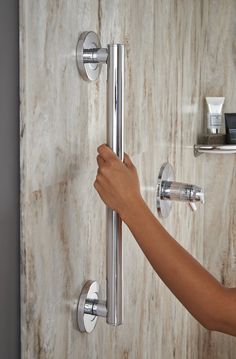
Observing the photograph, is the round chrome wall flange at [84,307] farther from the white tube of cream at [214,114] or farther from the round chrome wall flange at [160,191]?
the white tube of cream at [214,114]

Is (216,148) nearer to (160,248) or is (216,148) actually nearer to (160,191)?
(160,191)

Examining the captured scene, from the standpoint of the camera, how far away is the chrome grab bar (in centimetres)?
86

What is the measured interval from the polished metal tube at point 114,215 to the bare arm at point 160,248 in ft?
0.06

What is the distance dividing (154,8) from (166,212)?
0.53m

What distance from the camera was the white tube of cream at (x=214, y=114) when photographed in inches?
76.9

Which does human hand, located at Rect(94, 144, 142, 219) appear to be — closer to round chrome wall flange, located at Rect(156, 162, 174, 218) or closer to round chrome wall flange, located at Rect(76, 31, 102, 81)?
round chrome wall flange, located at Rect(76, 31, 102, 81)

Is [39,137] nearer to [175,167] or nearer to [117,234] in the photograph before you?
[117,234]

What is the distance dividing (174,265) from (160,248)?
0.04 meters

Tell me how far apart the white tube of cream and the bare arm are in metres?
1.09

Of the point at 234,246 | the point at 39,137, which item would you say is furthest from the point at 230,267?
the point at 39,137

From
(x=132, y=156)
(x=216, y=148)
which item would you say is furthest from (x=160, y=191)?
(x=216, y=148)

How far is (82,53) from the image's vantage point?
2.99 feet

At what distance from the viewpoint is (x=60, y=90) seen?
86 centimetres

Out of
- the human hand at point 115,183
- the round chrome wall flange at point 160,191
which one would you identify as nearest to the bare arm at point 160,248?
the human hand at point 115,183
